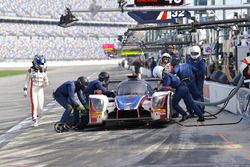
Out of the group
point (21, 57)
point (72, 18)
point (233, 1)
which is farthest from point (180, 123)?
point (21, 57)

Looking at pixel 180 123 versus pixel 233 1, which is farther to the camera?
pixel 233 1

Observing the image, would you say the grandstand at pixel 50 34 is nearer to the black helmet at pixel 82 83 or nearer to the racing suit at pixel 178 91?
the racing suit at pixel 178 91

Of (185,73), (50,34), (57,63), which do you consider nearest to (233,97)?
(185,73)

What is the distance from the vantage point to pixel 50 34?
114 metres

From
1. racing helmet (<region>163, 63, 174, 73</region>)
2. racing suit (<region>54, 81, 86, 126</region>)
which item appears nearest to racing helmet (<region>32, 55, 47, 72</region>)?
racing suit (<region>54, 81, 86, 126</region>)

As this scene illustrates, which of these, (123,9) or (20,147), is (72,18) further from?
(20,147)

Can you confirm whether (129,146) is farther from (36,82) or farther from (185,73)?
(36,82)

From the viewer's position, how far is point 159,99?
37.3 ft

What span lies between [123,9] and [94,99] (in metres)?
6.00

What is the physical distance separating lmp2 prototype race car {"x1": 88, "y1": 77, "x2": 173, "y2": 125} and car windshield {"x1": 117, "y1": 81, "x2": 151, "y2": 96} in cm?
49

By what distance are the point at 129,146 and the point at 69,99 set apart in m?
2.96

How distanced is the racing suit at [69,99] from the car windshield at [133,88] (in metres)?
0.98

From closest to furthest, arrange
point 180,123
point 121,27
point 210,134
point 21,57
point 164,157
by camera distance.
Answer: point 164,157, point 210,134, point 180,123, point 21,57, point 121,27

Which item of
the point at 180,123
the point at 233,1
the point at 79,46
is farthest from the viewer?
the point at 79,46
